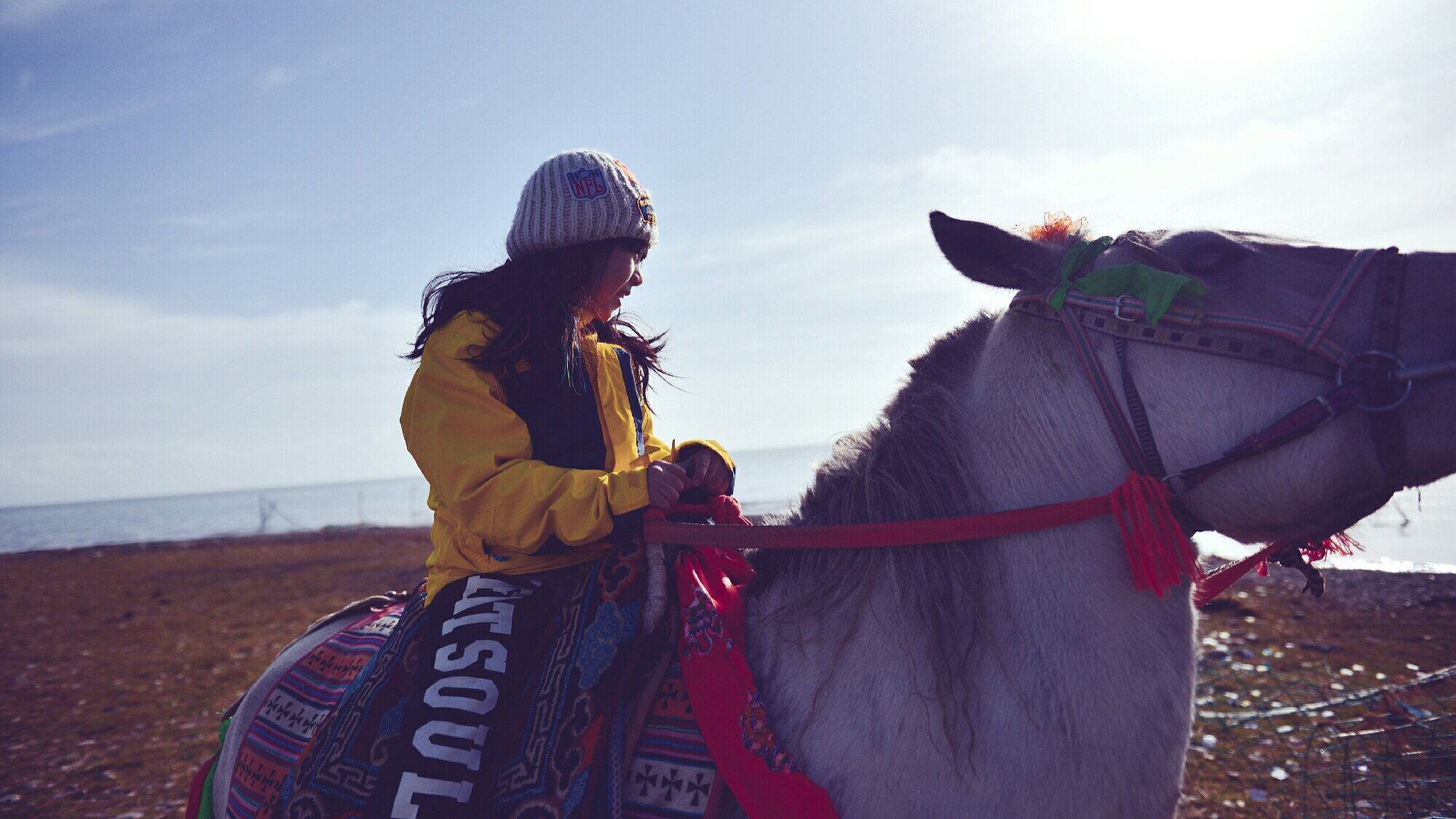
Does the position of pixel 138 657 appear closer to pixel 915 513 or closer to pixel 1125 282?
pixel 915 513

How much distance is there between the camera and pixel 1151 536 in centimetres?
144

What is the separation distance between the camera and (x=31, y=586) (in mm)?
18125

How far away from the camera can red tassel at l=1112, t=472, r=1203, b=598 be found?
144 cm

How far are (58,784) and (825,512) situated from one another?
7.78 m

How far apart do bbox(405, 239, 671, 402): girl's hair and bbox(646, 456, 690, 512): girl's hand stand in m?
0.45

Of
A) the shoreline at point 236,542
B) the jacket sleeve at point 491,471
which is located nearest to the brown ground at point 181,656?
the jacket sleeve at point 491,471

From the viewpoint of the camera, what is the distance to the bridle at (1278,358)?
4.68 ft

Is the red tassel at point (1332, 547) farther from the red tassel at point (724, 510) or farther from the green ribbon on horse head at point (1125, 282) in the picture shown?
the red tassel at point (724, 510)

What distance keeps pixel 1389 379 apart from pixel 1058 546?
70 cm

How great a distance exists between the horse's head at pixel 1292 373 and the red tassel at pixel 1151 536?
10 centimetres

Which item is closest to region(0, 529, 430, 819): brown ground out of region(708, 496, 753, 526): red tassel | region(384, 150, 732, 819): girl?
region(384, 150, 732, 819): girl

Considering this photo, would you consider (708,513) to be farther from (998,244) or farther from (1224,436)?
(1224,436)

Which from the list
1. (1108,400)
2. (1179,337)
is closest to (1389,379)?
(1179,337)

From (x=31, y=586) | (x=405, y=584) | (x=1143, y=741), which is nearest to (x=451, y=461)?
(x=1143, y=741)
